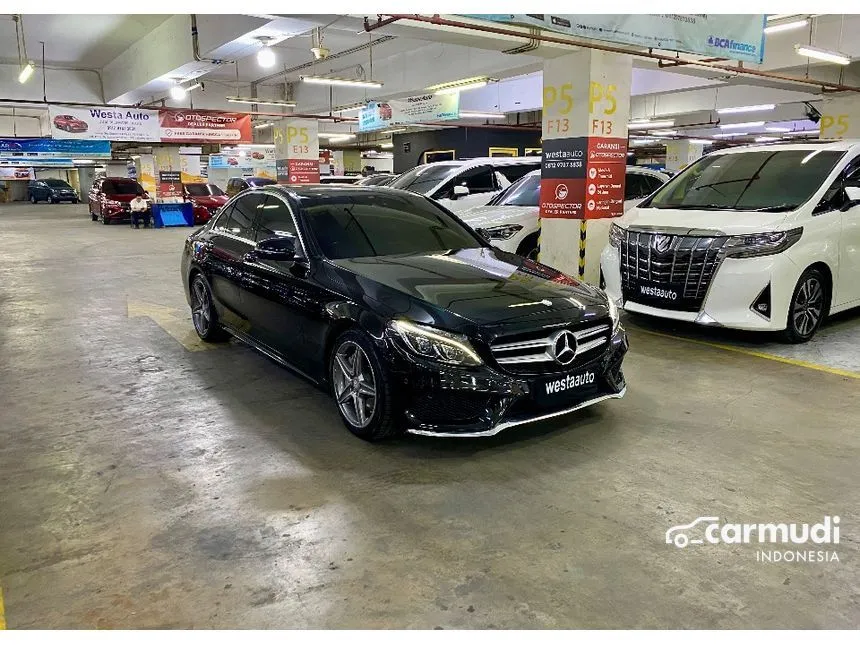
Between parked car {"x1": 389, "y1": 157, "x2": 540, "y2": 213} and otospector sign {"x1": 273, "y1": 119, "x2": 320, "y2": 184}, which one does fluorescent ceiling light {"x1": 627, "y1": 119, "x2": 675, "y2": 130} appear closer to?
otospector sign {"x1": 273, "y1": 119, "x2": 320, "y2": 184}

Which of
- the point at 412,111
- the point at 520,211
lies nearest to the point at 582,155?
the point at 520,211

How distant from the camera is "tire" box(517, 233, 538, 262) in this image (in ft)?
30.3

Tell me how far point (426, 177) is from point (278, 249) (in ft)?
22.1

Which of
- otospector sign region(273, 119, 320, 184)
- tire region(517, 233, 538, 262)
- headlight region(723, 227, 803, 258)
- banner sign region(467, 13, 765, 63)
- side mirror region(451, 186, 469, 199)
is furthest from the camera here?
otospector sign region(273, 119, 320, 184)

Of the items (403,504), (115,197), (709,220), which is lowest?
(403,504)

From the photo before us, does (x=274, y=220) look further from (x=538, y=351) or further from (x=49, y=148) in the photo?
(x=49, y=148)

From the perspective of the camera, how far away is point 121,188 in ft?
74.7

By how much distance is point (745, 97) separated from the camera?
1792cm

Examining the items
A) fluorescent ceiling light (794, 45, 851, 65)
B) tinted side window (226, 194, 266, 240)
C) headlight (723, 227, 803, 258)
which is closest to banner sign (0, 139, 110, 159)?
tinted side window (226, 194, 266, 240)

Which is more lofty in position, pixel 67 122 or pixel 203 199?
pixel 67 122

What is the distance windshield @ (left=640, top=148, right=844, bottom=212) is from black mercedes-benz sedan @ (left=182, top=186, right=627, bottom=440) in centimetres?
274

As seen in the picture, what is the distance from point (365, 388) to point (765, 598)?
2.16 metres

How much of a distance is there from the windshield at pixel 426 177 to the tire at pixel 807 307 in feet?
18.7

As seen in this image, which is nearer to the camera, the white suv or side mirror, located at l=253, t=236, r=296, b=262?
side mirror, located at l=253, t=236, r=296, b=262
